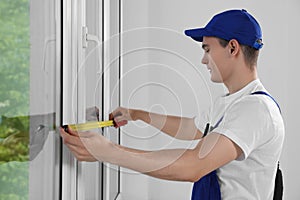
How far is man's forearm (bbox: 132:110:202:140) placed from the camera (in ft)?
5.36

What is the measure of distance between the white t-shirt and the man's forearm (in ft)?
0.38

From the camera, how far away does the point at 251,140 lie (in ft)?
4.33

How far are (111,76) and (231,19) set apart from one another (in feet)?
2.52

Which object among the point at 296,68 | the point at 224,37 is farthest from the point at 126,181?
the point at 224,37

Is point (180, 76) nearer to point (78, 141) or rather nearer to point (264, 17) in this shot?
point (78, 141)

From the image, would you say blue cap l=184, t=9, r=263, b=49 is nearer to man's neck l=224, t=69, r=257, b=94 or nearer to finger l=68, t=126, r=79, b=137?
man's neck l=224, t=69, r=257, b=94

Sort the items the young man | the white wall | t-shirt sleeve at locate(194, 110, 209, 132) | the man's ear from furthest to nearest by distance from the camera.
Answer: the white wall, t-shirt sleeve at locate(194, 110, 209, 132), the man's ear, the young man

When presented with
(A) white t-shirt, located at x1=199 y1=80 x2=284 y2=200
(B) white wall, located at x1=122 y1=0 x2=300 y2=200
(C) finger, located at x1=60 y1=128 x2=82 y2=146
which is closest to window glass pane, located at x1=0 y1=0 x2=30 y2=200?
(C) finger, located at x1=60 y1=128 x2=82 y2=146

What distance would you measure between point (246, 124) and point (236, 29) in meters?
0.27

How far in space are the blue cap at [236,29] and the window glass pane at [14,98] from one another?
56cm

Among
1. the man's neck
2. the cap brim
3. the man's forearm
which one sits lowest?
the man's forearm

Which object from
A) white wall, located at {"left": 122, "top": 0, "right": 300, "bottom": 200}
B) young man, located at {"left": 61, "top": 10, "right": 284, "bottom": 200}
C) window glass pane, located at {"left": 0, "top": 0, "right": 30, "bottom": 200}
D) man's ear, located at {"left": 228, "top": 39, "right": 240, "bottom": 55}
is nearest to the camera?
window glass pane, located at {"left": 0, "top": 0, "right": 30, "bottom": 200}

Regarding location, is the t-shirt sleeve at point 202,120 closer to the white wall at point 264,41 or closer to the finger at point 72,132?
A: the finger at point 72,132

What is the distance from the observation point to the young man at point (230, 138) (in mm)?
1250
